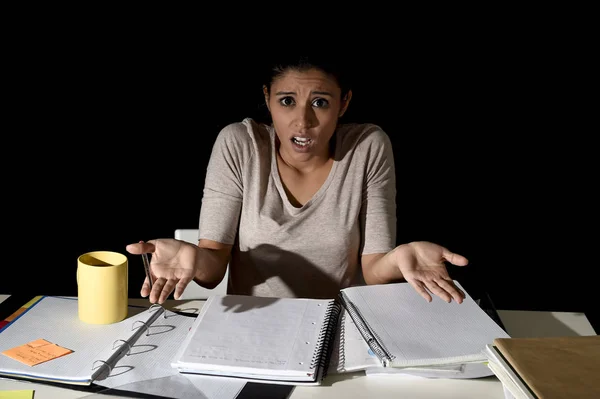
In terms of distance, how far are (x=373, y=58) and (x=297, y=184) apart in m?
0.61

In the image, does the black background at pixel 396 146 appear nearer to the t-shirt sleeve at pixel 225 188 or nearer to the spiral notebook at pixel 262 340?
the t-shirt sleeve at pixel 225 188

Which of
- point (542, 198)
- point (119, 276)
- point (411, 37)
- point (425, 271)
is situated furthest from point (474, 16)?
point (119, 276)

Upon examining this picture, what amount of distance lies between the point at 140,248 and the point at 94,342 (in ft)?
0.67

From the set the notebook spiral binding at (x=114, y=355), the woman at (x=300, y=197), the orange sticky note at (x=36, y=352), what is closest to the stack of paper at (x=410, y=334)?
the woman at (x=300, y=197)

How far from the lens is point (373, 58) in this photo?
2.23 m

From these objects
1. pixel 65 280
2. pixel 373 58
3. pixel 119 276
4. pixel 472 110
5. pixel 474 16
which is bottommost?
pixel 65 280

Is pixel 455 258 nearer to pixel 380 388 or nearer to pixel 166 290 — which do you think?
pixel 380 388

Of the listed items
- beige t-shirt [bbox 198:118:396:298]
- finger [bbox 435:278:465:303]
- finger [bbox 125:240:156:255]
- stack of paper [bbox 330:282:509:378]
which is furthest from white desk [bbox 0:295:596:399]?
beige t-shirt [bbox 198:118:396:298]

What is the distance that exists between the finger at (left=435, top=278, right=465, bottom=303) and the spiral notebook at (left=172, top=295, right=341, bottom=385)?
22 centimetres

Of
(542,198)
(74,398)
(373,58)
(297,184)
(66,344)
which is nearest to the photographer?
(74,398)

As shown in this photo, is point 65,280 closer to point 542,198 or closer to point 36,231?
point 36,231

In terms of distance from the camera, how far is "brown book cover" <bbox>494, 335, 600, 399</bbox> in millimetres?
1034

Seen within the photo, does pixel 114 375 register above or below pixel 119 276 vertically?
below

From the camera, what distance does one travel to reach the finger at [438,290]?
136 centimetres
